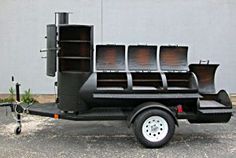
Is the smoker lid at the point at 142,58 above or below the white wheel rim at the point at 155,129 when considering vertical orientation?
above

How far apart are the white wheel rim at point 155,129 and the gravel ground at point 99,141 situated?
0.19 metres

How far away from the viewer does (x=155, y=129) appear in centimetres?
540

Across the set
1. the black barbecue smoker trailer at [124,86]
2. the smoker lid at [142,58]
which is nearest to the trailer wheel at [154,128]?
the black barbecue smoker trailer at [124,86]

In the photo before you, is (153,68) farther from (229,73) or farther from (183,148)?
(229,73)

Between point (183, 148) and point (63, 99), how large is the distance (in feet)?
6.59

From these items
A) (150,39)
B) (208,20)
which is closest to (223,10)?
(208,20)

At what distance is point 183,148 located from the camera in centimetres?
548

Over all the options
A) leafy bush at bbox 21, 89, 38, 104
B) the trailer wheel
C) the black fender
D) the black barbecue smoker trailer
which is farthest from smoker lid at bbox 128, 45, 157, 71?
leafy bush at bbox 21, 89, 38, 104

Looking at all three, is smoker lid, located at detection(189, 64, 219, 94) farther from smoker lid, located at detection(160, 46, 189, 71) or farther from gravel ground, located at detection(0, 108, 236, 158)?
gravel ground, located at detection(0, 108, 236, 158)

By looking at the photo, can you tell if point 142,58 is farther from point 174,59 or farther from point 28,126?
point 28,126

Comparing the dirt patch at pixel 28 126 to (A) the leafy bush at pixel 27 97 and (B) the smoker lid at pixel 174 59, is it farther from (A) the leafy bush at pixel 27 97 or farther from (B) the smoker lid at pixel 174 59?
(B) the smoker lid at pixel 174 59

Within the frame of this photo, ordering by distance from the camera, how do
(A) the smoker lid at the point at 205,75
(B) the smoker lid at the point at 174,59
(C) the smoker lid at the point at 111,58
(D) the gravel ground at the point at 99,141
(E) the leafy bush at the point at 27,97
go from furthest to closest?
(E) the leafy bush at the point at 27,97 < (A) the smoker lid at the point at 205,75 < (B) the smoker lid at the point at 174,59 < (C) the smoker lid at the point at 111,58 < (D) the gravel ground at the point at 99,141

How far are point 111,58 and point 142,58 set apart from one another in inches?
19.9

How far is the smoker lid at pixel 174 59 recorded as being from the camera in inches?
228
